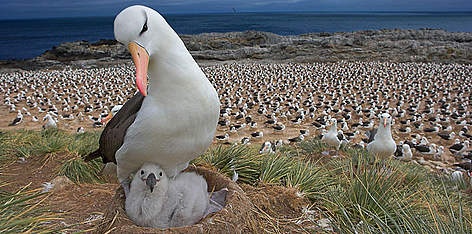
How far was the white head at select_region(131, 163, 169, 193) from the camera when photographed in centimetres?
268

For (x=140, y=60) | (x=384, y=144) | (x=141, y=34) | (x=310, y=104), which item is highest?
(x=141, y=34)

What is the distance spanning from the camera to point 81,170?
4.62m

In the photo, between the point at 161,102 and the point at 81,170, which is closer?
the point at 161,102

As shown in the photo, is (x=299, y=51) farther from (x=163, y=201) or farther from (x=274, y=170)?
(x=163, y=201)

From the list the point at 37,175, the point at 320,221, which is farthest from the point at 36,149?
the point at 320,221

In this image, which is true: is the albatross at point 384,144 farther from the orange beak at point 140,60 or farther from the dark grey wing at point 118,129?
the orange beak at point 140,60

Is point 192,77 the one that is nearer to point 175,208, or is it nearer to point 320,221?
point 175,208

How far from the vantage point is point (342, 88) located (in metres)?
20.6

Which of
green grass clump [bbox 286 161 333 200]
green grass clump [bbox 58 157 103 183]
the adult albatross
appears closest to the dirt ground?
green grass clump [bbox 286 161 333 200]

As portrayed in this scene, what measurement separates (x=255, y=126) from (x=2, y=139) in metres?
8.77

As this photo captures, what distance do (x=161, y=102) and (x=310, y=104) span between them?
14.8 meters

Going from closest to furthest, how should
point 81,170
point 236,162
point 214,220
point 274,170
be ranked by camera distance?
point 214,220 → point 274,170 → point 236,162 → point 81,170

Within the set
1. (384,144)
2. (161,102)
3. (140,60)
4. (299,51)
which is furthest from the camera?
(299,51)

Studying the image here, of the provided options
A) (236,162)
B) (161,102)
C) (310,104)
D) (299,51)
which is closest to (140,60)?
(161,102)
